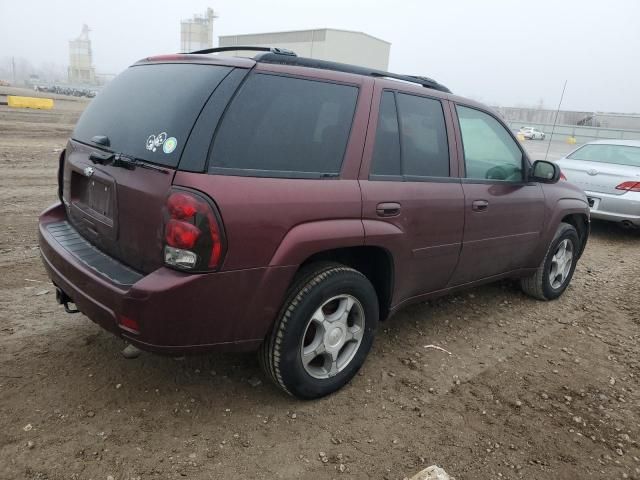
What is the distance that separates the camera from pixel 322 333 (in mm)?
2865

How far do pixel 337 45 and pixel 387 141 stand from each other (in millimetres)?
49878

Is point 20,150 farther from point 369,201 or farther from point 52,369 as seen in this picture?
point 369,201

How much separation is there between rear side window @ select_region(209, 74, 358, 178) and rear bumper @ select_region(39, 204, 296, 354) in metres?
0.52

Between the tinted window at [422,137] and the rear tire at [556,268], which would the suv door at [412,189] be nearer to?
the tinted window at [422,137]

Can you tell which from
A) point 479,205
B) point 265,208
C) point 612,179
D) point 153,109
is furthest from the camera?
point 612,179

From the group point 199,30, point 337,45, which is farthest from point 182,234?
point 199,30

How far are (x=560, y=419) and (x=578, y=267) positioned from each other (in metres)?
3.70

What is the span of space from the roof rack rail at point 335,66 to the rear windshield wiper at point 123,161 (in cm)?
77

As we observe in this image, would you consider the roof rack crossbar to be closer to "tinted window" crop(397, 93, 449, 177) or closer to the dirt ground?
"tinted window" crop(397, 93, 449, 177)

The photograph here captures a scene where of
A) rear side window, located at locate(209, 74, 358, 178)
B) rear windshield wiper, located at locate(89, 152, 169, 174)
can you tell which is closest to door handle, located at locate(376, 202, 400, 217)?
rear side window, located at locate(209, 74, 358, 178)

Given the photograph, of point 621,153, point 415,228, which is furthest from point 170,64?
point 621,153

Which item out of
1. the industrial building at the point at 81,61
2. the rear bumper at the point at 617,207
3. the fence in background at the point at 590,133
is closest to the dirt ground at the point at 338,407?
the rear bumper at the point at 617,207

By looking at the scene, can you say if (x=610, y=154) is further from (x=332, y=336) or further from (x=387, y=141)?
(x=332, y=336)

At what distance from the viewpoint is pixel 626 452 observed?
2.75 metres
